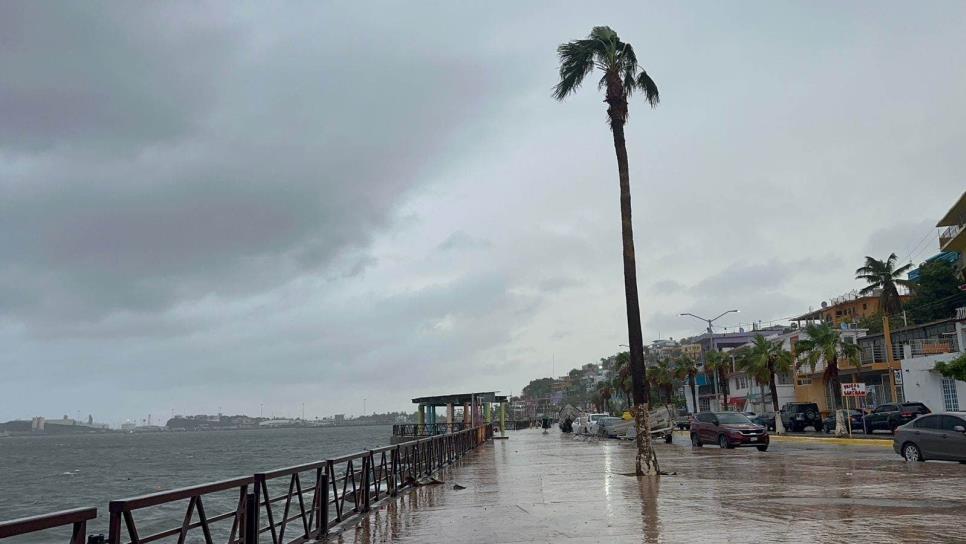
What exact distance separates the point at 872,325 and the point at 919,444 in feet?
213

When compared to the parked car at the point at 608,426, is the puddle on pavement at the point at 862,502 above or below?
below

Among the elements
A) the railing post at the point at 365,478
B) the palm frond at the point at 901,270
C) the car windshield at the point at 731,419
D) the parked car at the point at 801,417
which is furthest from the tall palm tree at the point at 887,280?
the railing post at the point at 365,478

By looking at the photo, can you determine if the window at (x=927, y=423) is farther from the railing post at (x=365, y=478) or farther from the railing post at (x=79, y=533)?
the railing post at (x=79, y=533)

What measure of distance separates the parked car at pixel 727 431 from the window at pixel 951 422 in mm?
11026

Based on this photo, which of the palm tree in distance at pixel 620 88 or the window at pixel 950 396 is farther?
the window at pixel 950 396

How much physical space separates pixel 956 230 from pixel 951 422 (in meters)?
34.9

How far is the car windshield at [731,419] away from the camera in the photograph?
3297 centimetres

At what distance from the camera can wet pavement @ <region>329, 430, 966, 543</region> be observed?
33.2 ft

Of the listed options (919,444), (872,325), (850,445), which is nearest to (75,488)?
(850,445)

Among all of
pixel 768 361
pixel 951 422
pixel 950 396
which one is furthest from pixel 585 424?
pixel 951 422

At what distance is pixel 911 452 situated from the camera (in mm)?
21438

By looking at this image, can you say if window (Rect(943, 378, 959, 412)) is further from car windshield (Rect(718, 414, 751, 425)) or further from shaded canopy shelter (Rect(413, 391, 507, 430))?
shaded canopy shelter (Rect(413, 391, 507, 430))

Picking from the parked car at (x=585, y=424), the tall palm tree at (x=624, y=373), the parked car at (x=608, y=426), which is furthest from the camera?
the tall palm tree at (x=624, y=373)

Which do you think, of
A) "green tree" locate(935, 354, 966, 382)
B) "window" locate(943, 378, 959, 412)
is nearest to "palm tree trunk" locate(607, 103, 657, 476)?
"green tree" locate(935, 354, 966, 382)
